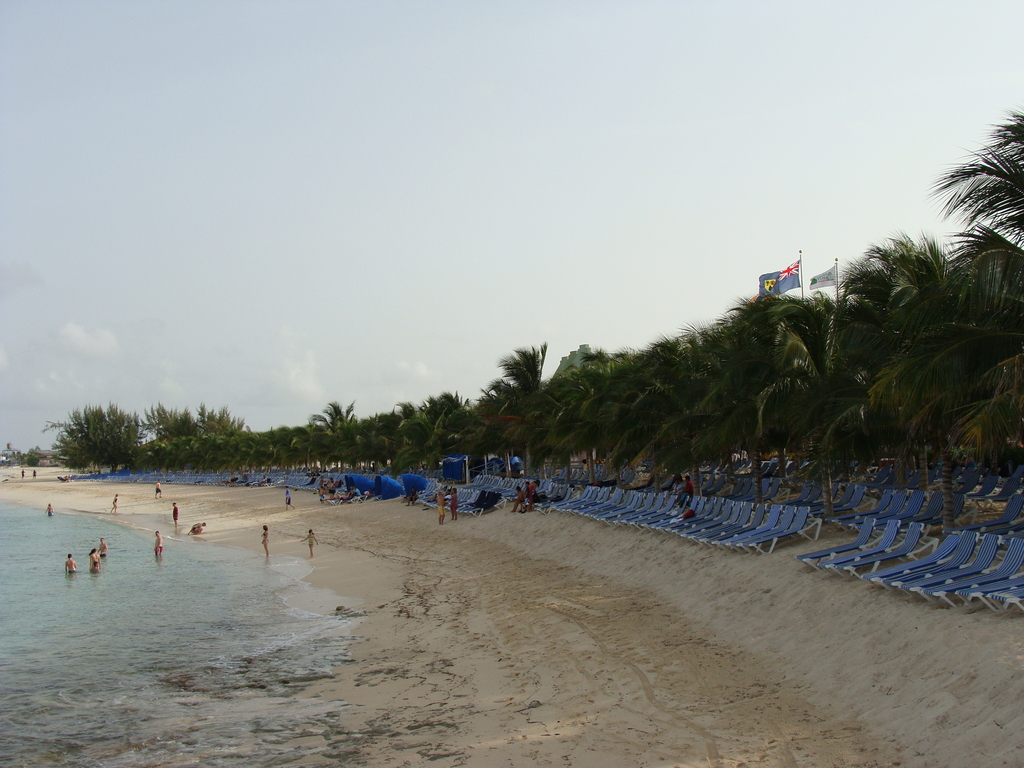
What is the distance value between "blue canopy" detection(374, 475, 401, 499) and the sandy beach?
21.3 meters

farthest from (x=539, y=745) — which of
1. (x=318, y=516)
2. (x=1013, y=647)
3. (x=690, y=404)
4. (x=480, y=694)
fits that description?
(x=318, y=516)

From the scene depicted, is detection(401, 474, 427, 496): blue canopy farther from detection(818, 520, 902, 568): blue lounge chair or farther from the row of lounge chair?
detection(818, 520, 902, 568): blue lounge chair

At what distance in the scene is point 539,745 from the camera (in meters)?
6.39

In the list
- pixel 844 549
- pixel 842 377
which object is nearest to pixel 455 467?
pixel 842 377

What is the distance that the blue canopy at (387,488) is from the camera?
119ft

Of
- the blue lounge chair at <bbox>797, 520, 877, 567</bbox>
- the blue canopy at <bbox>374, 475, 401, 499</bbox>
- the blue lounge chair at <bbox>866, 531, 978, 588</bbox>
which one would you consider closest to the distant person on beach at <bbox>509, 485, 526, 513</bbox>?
the blue lounge chair at <bbox>797, 520, 877, 567</bbox>

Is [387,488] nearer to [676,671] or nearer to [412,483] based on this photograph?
[412,483]

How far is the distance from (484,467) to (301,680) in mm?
26943

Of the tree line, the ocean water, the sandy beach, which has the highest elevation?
the tree line

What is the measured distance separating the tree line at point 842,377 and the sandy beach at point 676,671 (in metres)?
1.92

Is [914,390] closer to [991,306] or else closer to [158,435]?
[991,306]

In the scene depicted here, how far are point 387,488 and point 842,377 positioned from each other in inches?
1055

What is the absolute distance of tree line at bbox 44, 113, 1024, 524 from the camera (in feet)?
25.4

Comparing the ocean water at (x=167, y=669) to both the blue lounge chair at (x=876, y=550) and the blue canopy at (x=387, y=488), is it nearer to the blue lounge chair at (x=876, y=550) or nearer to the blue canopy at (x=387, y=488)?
the blue lounge chair at (x=876, y=550)
